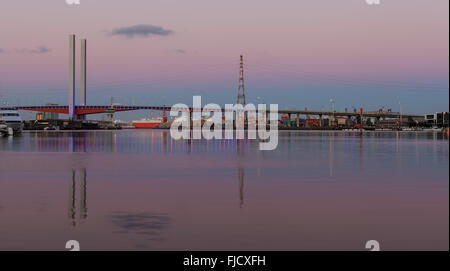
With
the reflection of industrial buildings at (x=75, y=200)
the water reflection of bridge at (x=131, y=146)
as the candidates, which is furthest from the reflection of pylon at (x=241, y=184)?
the water reflection of bridge at (x=131, y=146)

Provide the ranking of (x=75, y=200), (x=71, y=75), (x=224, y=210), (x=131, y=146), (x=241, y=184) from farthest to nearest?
(x=71, y=75)
(x=131, y=146)
(x=241, y=184)
(x=75, y=200)
(x=224, y=210)

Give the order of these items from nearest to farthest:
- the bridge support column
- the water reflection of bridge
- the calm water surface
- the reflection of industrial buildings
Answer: the calm water surface → the reflection of industrial buildings → the water reflection of bridge → the bridge support column

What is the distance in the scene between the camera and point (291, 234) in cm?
1027

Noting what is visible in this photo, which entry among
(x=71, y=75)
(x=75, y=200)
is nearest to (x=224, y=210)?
(x=75, y=200)

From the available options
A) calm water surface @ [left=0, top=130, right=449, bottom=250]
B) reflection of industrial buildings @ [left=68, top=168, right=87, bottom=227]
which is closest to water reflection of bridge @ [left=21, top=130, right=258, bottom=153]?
calm water surface @ [left=0, top=130, right=449, bottom=250]

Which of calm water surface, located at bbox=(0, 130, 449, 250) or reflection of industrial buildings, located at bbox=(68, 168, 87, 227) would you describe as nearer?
calm water surface, located at bbox=(0, 130, 449, 250)

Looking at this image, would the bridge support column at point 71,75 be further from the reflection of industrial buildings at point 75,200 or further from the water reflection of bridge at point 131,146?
the reflection of industrial buildings at point 75,200

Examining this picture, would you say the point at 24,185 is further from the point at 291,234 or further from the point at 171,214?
the point at 291,234

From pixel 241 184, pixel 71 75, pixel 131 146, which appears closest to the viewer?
pixel 241 184

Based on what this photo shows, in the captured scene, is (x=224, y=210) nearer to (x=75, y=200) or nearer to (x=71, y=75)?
(x=75, y=200)

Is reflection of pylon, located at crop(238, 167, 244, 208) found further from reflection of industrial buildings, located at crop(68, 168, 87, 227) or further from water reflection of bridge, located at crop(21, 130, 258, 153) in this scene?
water reflection of bridge, located at crop(21, 130, 258, 153)

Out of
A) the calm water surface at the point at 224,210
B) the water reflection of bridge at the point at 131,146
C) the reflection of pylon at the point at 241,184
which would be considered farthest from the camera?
the water reflection of bridge at the point at 131,146

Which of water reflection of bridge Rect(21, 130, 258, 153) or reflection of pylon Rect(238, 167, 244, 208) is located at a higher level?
water reflection of bridge Rect(21, 130, 258, 153)
